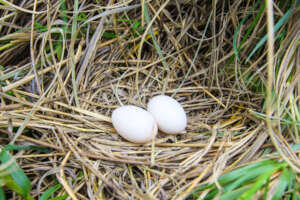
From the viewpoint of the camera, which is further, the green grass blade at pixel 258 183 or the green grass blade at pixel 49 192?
the green grass blade at pixel 49 192

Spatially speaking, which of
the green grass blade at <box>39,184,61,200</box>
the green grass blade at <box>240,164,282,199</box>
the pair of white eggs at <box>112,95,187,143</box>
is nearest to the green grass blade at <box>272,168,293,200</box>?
the green grass blade at <box>240,164,282,199</box>

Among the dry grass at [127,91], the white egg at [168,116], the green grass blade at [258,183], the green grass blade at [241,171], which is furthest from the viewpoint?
the white egg at [168,116]

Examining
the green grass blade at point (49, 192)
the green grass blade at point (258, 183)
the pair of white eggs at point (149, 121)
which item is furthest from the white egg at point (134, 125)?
the green grass blade at point (258, 183)

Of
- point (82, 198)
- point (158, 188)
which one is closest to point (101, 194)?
point (82, 198)

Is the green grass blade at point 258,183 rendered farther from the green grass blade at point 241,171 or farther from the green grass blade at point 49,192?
the green grass blade at point 49,192

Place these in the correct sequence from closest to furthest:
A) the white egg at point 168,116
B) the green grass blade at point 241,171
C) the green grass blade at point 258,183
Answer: the green grass blade at point 258,183 → the green grass blade at point 241,171 → the white egg at point 168,116

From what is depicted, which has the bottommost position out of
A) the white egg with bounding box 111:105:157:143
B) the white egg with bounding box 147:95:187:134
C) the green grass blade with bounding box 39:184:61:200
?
the green grass blade with bounding box 39:184:61:200

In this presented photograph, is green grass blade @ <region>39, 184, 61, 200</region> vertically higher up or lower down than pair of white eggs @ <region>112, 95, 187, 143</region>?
lower down

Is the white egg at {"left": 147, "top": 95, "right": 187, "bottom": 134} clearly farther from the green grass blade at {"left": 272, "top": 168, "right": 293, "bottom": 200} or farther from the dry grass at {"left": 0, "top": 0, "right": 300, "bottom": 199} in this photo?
the green grass blade at {"left": 272, "top": 168, "right": 293, "bottom": 200}

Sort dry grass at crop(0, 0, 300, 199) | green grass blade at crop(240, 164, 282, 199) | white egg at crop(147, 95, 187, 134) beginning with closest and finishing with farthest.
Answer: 1. green grass blade at crop(240, 164, 282, 199)
2. dry grass at crop(0, 0, 300, 199)
3. white egg at crop(147, 95, 187, 134)
